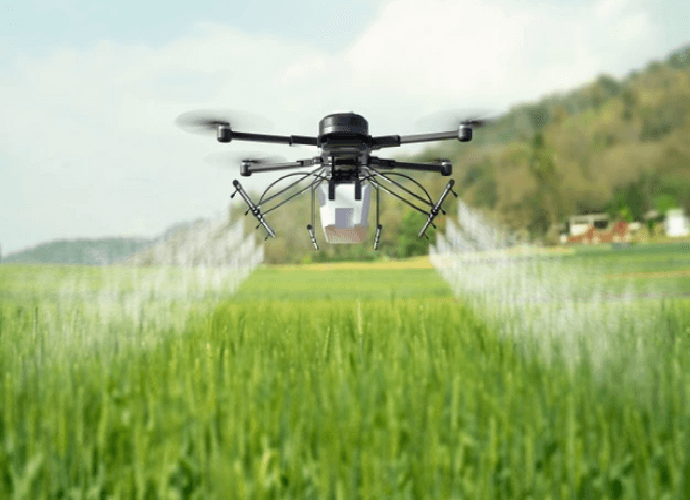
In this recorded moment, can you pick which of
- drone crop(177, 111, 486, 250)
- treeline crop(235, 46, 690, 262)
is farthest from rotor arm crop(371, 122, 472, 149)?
treeline crop(235, 46, 690, 262)

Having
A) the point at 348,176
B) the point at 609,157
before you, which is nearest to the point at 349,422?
the point at 348,176

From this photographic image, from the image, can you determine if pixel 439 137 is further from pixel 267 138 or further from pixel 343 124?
pixel 267 138

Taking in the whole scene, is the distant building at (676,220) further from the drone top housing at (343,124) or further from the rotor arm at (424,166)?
the drone top housing at (343,124)

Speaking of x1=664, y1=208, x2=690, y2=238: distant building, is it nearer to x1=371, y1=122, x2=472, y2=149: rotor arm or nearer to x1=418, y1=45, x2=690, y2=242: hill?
x1=418, y1=45, x2=690, y2=242: hill

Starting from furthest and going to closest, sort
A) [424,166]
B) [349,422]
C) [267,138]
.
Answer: [424,166] < [267,138] < [349,422]

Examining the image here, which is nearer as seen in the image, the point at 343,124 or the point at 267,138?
the point at 343,124

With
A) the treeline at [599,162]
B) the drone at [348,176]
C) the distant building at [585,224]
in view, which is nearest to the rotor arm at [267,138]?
the drone at [348,176]

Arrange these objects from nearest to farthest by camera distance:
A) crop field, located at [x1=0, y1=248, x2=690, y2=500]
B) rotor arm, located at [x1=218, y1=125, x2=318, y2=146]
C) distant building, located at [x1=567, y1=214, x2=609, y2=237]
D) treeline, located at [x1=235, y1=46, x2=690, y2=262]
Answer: crop field, located at [x1=0, y1=248, x2=690, y2=500] < rotor arm, located at [x1=218, y1=125, x2=318, y2=146] < treeline, located at [x1=235, y1=46, x2=690, y2=262] < distant building, located at [x1=567, y1=214, x2=609, y2=237]

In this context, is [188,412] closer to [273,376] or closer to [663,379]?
[273,376]

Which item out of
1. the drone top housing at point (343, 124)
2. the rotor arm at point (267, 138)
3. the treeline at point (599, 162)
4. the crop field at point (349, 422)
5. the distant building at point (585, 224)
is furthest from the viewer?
the distant building at point (585, 224)
